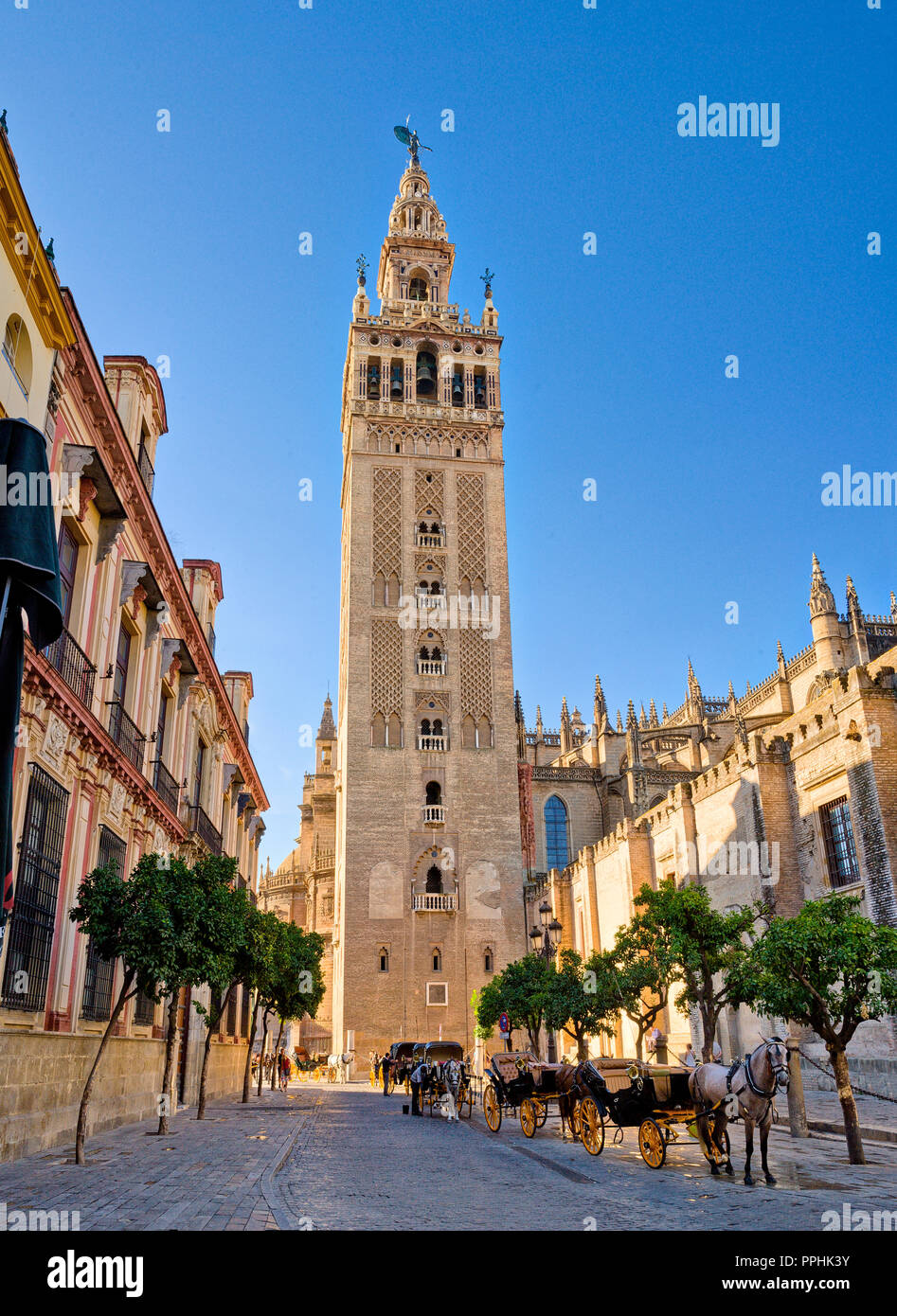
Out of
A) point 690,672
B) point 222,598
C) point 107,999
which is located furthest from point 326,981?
point 107,999

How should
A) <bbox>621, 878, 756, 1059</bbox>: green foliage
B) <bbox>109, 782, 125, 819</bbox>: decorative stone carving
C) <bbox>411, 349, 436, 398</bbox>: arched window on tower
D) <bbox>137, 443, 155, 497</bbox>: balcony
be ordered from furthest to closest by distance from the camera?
1. <bbox>411, 349, 436, 398</bbox>: arched window on tower
2. <bbox>137, 443, 155, 497</bbox>: balcony
3. <bbox>621, 878, 756, 1059</bbox>: green foliage
4. <bbox>109, 782, 125, 819</bbox>: decorative stone carving

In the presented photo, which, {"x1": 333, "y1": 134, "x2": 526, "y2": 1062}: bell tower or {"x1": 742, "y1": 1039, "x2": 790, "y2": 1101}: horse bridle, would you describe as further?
{"x1": 333, "y1": 134, "x2": 526, "y2": 1062}: bell tower

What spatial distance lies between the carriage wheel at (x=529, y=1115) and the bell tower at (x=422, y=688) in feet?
84.2

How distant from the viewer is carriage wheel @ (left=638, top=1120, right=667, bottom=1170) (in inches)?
394

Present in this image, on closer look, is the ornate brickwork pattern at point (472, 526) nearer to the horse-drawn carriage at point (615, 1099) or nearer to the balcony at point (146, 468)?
the balcony at point (146, 468)

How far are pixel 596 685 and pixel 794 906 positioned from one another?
1310 inches

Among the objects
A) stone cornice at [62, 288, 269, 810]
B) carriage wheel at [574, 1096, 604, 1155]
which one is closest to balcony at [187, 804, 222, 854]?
stone cornice at [62, 288, 269, 810]

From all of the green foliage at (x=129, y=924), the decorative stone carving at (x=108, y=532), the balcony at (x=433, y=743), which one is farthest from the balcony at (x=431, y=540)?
the green foliage at (x=129, y=924)

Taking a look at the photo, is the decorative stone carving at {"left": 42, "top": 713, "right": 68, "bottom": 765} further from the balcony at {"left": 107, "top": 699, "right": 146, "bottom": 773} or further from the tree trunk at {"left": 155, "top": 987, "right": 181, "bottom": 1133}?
the tree trunk at {"left": 155, "top": 987, "right": 181, "bottom": 1133}

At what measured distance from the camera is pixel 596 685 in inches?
2162

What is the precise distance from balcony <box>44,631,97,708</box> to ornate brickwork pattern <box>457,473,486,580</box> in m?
32.8

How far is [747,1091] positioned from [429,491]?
40121 mm

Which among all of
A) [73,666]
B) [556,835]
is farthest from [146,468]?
[556,835]

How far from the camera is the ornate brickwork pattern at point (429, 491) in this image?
4691 centimetres
